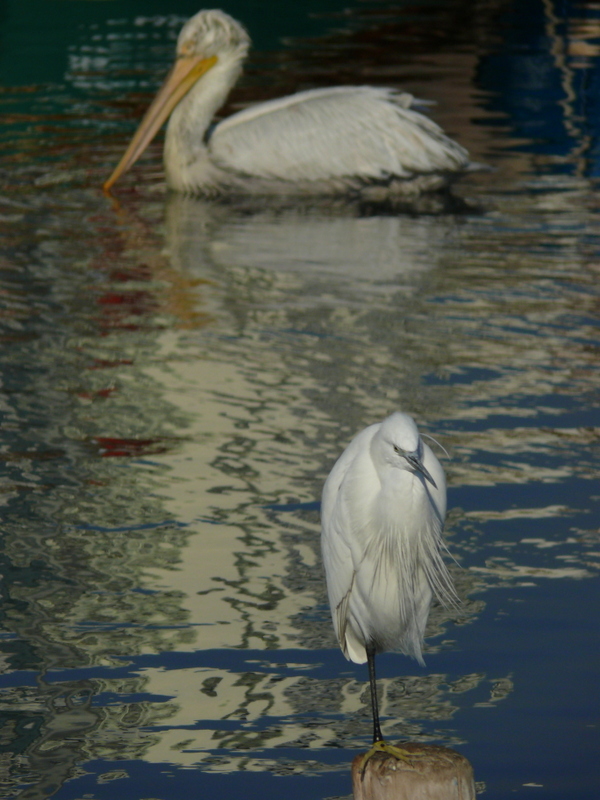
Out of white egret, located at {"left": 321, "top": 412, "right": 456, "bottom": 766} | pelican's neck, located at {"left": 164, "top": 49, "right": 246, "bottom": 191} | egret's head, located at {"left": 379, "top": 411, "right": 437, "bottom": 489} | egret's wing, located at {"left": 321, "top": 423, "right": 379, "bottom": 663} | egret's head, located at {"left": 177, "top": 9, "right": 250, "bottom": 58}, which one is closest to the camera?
egret's head, located at {"left": 379, "top": 411, "right": 437, "bottom": 489}

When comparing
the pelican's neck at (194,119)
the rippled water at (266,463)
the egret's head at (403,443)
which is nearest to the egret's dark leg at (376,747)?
the rippled water at (266,463)

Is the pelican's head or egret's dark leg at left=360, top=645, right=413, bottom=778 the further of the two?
the pelican's head

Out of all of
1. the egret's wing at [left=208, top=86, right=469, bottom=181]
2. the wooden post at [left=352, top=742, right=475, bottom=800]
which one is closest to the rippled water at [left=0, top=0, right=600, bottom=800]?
the egret's wing at [left=208, top=86, right=469, bottom=181]

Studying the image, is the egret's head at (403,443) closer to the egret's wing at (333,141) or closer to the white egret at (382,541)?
the white egret at (382,541)

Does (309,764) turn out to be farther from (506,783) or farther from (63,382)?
(63,382)

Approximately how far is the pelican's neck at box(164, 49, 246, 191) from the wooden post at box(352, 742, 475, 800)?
7.15m

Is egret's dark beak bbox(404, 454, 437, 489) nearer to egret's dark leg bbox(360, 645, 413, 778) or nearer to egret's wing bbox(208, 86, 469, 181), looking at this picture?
egret's dark leg bbox(360, 645, 413, 778)

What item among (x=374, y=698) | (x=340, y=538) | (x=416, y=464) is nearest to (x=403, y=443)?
(x=416, y=464)

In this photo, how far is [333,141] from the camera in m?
9.39

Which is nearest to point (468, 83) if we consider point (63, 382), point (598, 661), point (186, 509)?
point (63, 382)

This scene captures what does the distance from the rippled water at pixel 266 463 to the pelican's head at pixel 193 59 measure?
0.36 m

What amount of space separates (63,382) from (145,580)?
6.32ft

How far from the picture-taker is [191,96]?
9727 millimetres

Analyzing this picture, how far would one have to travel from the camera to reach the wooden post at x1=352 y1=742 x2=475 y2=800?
103 inches
